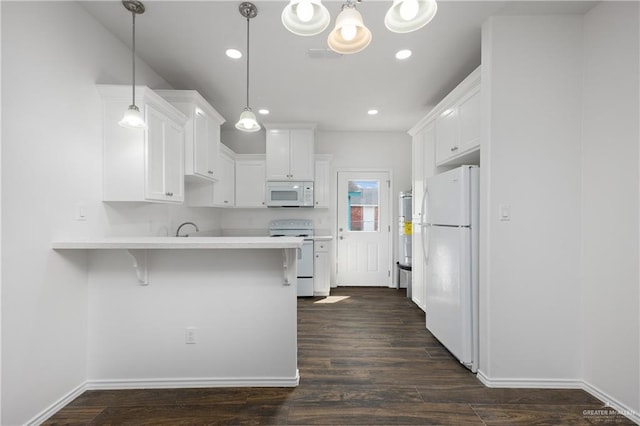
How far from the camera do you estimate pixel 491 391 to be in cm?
194

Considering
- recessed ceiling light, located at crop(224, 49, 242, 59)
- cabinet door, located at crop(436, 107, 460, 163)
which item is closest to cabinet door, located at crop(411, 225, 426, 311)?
cabinet door, located at crop(436, 107, 460, 163)

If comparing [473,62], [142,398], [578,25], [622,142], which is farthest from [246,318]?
[578,25]

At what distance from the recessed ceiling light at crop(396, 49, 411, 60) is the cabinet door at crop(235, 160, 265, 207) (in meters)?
2.60

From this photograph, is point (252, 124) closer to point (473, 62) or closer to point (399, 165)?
point (473, 62)

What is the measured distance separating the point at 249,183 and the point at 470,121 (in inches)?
126

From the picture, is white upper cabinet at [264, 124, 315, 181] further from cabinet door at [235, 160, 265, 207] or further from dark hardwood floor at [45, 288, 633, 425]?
dark hardwood floor at [45, 288, 633, 425]

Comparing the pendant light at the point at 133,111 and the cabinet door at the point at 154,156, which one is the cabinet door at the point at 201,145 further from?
the pendant light at the point at 133,111

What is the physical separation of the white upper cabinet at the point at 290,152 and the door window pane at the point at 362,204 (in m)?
0.96

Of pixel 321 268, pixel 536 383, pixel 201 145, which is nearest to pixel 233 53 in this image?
pixel 201 145

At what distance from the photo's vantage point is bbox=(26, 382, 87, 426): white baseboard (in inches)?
63.6

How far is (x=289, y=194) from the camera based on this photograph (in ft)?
14.1

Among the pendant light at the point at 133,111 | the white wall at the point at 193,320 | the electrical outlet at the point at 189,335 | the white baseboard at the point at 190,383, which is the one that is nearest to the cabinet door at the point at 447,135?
the white wall at the point at 193,320

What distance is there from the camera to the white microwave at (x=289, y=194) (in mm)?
4250

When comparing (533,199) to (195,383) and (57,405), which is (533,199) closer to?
(195,383)
